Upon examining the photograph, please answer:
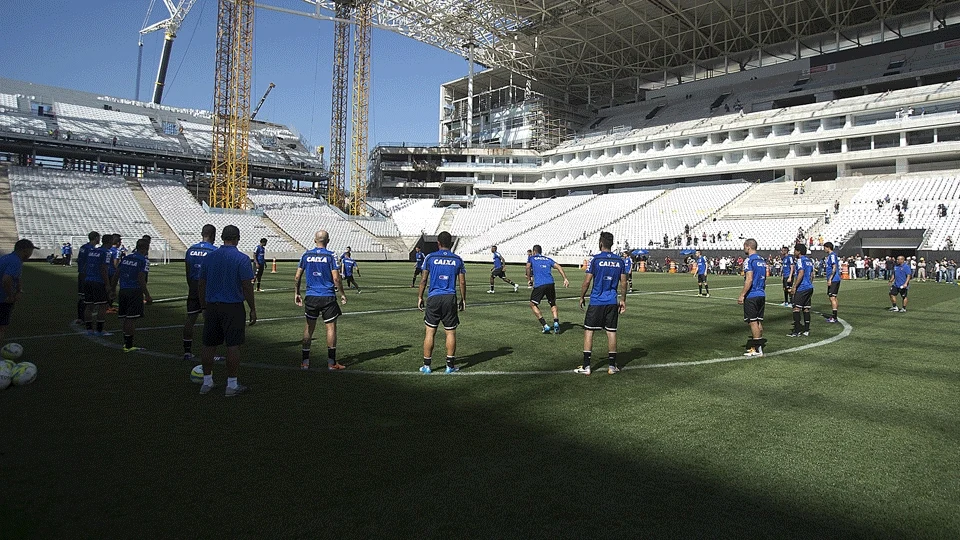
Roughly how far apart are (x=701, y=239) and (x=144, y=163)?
68.9 m

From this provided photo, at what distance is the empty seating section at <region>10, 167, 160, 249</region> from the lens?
48.1 metres

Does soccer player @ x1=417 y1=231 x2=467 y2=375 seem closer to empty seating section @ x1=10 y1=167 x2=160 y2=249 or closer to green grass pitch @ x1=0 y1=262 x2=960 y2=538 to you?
green grass pitch @ x1=0 y1=262 x2=960 y2=538

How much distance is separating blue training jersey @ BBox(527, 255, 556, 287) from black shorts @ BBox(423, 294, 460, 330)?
17.7 feet

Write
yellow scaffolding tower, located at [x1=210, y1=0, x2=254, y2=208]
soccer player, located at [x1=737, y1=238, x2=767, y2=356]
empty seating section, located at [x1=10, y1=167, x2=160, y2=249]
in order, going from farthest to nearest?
yellow scaffolding tower, located at [x1=210, y1=0, x2=254, y2=208], empty seating section, located at [x1=10, y1=167, x2=160, y2=249], soccer player, located at [x1=737, y1=238, x2=767, y2=356]

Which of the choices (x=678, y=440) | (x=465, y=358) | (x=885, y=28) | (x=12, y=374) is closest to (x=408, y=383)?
(x=465, y=358)

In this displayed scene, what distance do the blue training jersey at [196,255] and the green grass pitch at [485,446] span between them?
1.42 metres

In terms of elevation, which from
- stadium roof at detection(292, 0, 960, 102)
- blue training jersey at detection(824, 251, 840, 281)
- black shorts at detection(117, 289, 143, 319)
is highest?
stadium roof at detection(292, 0, 960, 102)

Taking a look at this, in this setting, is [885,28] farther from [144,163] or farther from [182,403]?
[144,163]

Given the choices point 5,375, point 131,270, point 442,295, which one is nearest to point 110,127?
point 131,270

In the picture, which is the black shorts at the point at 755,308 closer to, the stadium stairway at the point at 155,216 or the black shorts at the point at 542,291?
the black shorts at the point at 542,291

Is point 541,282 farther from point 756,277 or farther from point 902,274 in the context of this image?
point 902,274

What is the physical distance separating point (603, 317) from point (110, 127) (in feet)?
273

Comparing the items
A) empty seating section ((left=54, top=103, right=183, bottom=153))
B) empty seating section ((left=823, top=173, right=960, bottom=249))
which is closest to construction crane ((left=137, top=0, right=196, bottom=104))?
empty seating section ((left=54, top=103, right=183, bottom=153))

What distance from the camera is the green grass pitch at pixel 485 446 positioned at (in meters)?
→ 3.75
